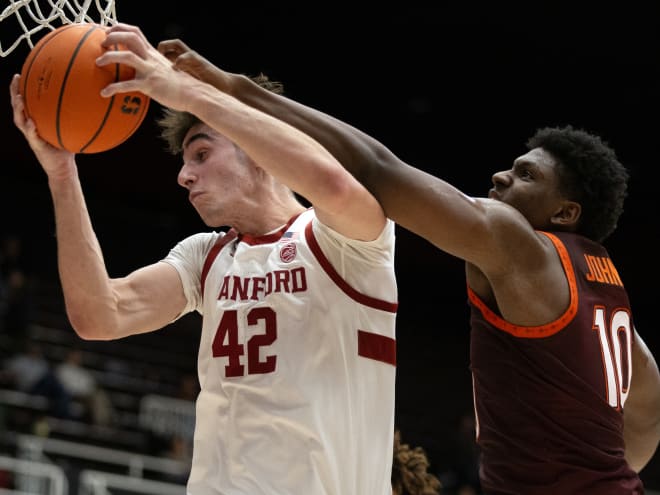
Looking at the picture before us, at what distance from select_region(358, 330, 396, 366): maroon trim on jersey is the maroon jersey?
0.30 m

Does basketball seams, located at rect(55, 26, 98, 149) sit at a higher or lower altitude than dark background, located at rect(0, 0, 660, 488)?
lower

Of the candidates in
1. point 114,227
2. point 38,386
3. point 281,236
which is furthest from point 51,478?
point 114,227

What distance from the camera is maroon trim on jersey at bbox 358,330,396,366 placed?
360 cm

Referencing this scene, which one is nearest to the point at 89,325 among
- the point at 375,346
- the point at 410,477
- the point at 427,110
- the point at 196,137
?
the point at 196,137

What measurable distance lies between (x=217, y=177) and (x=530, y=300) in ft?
3.72

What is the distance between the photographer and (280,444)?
11.5ft

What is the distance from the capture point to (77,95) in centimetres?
333

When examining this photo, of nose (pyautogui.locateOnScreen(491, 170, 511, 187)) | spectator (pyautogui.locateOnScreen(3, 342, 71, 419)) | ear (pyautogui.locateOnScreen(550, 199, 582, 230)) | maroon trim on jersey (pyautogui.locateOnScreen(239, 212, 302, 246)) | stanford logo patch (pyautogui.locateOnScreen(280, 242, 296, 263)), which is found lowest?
stanford logo patch (pyautogui.locateOnScreen(280, 242, 296, 263))

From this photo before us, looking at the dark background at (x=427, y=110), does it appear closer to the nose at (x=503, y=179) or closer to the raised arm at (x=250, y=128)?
the nose at (x=503, y=179)

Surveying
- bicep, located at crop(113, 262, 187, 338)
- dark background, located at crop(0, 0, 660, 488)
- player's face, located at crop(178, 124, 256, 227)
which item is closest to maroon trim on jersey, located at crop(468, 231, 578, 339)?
player's face, located at crop(178, 124, 256, 227)

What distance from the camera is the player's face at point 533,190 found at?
3834 millimetres

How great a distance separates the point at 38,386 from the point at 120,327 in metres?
7.18

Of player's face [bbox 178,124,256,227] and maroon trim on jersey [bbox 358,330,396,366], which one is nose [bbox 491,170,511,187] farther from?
player's face [bbox 178,124,256,227]

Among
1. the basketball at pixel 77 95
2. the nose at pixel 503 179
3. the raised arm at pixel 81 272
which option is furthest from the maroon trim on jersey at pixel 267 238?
the nose at pixel 503 179
